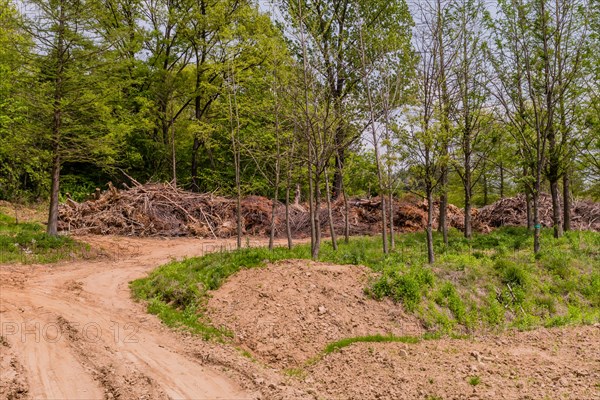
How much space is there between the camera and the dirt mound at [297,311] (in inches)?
296

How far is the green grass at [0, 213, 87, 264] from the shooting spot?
42.6 feet

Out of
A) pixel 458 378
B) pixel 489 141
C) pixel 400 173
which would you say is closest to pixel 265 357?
pixel 458 378

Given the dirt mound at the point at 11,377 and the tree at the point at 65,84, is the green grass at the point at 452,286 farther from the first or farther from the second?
the tree at the point at 65,84

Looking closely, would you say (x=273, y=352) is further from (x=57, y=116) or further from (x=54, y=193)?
(x=57, y=116)

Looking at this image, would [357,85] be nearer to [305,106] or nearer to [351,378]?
[305,106]

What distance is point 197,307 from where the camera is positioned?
895 cm

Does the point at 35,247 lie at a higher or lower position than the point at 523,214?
lower

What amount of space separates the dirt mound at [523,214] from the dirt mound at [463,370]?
1687cm

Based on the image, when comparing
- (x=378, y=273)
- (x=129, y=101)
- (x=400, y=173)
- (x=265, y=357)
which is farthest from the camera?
(x=129, y=101)

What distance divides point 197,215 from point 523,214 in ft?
59.2

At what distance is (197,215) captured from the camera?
2102cm

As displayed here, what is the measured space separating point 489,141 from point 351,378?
13.7 meters

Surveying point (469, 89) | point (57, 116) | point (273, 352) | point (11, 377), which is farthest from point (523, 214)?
point (11, 377)

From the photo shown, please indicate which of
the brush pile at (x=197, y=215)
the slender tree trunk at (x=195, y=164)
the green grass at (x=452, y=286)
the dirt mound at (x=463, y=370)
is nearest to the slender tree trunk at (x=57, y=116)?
the brush pile at (x=197, y=215)
